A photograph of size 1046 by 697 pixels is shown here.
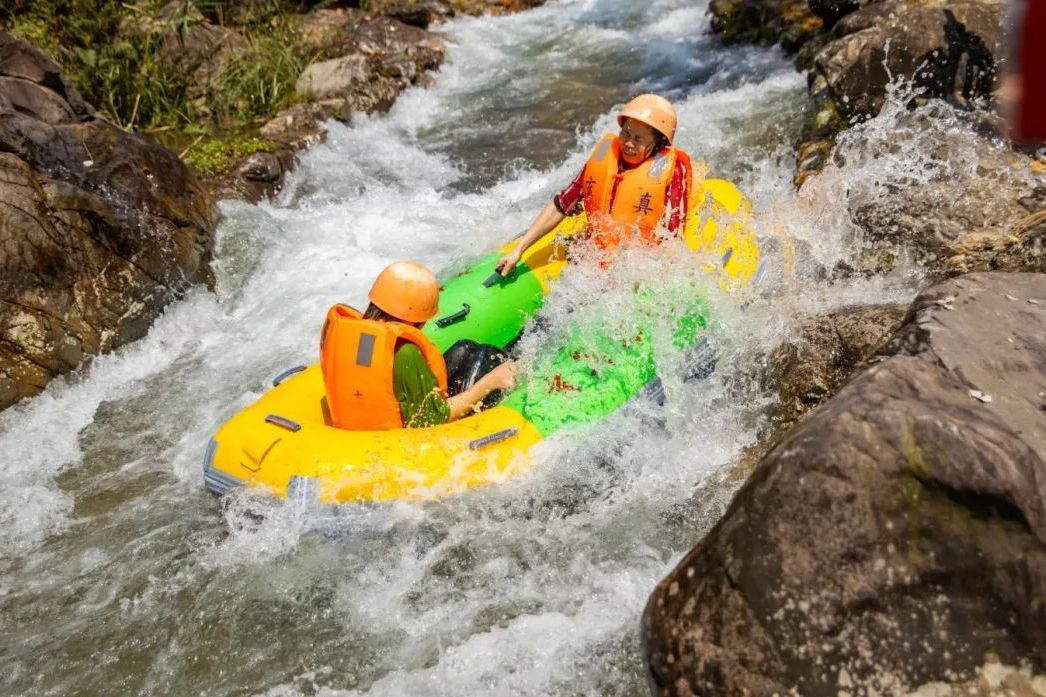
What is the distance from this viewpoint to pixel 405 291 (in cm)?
378

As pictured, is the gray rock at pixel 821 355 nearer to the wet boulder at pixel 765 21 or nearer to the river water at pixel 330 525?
the river water at pixel 330 525

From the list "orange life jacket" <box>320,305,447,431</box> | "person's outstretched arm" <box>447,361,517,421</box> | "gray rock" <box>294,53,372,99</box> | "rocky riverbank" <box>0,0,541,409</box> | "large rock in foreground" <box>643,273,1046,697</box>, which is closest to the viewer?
"large rock in foreground" <box>643,273,1046,697</box>

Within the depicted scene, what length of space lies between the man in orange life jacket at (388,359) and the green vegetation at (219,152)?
15.0ft

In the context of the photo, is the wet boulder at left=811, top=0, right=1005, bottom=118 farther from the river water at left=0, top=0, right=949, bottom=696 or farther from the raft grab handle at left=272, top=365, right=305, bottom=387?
the raft grab handle at left=272, top=365, right=305, bottom=387

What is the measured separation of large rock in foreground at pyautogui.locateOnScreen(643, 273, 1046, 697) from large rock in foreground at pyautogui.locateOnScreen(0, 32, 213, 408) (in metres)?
4.70

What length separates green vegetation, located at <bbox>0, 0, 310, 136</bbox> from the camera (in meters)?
8.36

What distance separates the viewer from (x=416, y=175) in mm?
8297

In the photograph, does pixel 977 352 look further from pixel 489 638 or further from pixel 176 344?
pixel 176 344

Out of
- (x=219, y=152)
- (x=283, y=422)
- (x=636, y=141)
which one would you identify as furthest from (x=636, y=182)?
(x=219, y=152)

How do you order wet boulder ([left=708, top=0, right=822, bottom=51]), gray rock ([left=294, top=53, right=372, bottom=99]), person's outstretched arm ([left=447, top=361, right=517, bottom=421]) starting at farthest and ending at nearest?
gray rock ([left=294, top=53, right=372, bottom=99])
wet boulder ([left=708, top=0, right=822, bottom=51])
person's outstretched arm ([left=447, top=361, right=517, bottom=421])

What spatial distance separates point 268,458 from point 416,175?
4.92m

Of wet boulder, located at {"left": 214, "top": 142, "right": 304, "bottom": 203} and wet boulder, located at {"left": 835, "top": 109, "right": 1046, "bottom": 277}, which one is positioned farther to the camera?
wet boulder, located at {"left": 214, "top": 142, "right": 304, "bottom": 203}

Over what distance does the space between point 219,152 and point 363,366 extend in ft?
16.6

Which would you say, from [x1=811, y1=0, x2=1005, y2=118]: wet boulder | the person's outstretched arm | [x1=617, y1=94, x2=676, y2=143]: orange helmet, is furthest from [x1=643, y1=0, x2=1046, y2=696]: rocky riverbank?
[x1=811, y1=0, x2=1005, y2=118]: wet boulder
